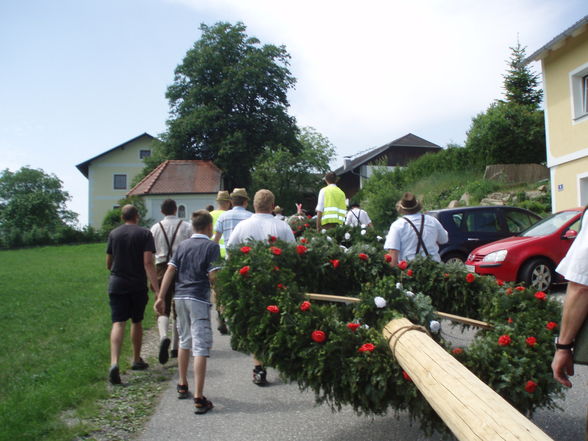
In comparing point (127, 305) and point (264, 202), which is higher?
point (264, 202)

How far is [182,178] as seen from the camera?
46.5 m

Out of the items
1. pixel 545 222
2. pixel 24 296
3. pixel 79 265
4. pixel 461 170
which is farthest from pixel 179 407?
pixel 461 170

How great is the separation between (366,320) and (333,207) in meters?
5.39

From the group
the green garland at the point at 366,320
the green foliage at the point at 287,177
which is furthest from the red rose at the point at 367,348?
the green foliage at the point at 287,177

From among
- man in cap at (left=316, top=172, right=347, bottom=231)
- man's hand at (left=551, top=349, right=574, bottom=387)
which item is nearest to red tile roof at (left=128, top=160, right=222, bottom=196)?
man in cap at (left=316, top=172, right=347, bottom=231)

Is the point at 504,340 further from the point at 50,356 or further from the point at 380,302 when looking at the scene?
the point at 50,356

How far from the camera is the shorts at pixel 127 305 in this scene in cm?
617

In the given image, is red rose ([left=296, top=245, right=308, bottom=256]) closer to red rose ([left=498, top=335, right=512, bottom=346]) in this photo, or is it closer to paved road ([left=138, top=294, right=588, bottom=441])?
paved road ([left=138, top=294, right=588, bottom=441])

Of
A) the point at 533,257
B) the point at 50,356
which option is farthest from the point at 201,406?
the point at 533,257

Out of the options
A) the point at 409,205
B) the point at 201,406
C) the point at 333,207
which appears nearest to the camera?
the point at 201,406

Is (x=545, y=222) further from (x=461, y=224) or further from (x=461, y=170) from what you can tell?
(x=461, y=170)

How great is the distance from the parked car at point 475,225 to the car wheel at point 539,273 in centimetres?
229

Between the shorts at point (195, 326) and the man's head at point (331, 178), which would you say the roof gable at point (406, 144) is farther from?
the shorts at point (195, 326)

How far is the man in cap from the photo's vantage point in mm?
9211
